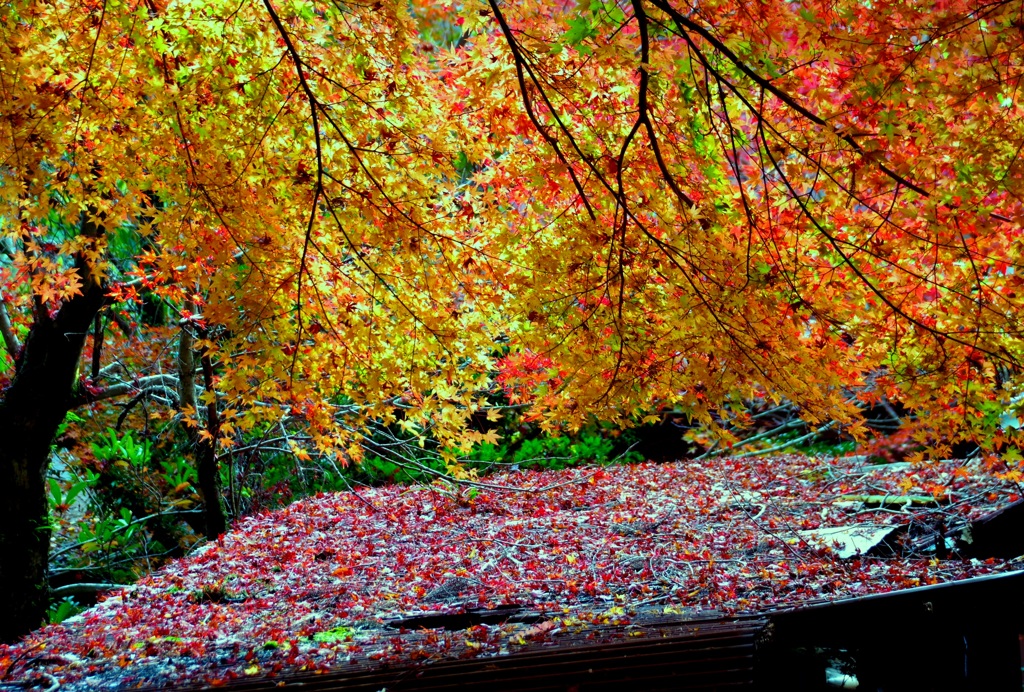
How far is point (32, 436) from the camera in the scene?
6.63 meters

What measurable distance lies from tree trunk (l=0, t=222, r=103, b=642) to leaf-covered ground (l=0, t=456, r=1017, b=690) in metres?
0.70


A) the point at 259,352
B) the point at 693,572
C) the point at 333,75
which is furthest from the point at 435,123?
the point at 693,572

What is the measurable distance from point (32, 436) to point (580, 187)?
5386mm

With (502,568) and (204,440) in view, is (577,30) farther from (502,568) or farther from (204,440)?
(204,440)

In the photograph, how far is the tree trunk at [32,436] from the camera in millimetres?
6543

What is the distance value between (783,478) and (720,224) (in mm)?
5656

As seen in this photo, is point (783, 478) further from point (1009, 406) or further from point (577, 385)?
point (577, 385)

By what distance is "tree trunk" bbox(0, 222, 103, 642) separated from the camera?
6.54m

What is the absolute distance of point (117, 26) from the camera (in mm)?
4422

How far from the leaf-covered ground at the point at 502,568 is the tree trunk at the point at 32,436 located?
0.70m

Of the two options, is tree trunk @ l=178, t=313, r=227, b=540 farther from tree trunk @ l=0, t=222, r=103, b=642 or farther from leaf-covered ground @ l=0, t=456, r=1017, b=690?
tree trunk @ l=0, t=222, r=103, b=642

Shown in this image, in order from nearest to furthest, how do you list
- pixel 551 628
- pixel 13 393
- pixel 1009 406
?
pixel 551 628
pixel 1009 406
pixel 13 393

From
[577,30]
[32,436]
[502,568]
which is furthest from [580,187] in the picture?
[32,436]

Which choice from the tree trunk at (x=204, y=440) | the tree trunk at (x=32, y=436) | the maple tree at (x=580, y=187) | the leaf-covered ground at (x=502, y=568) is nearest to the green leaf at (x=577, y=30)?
the maple tree at (x=580, y=187)
